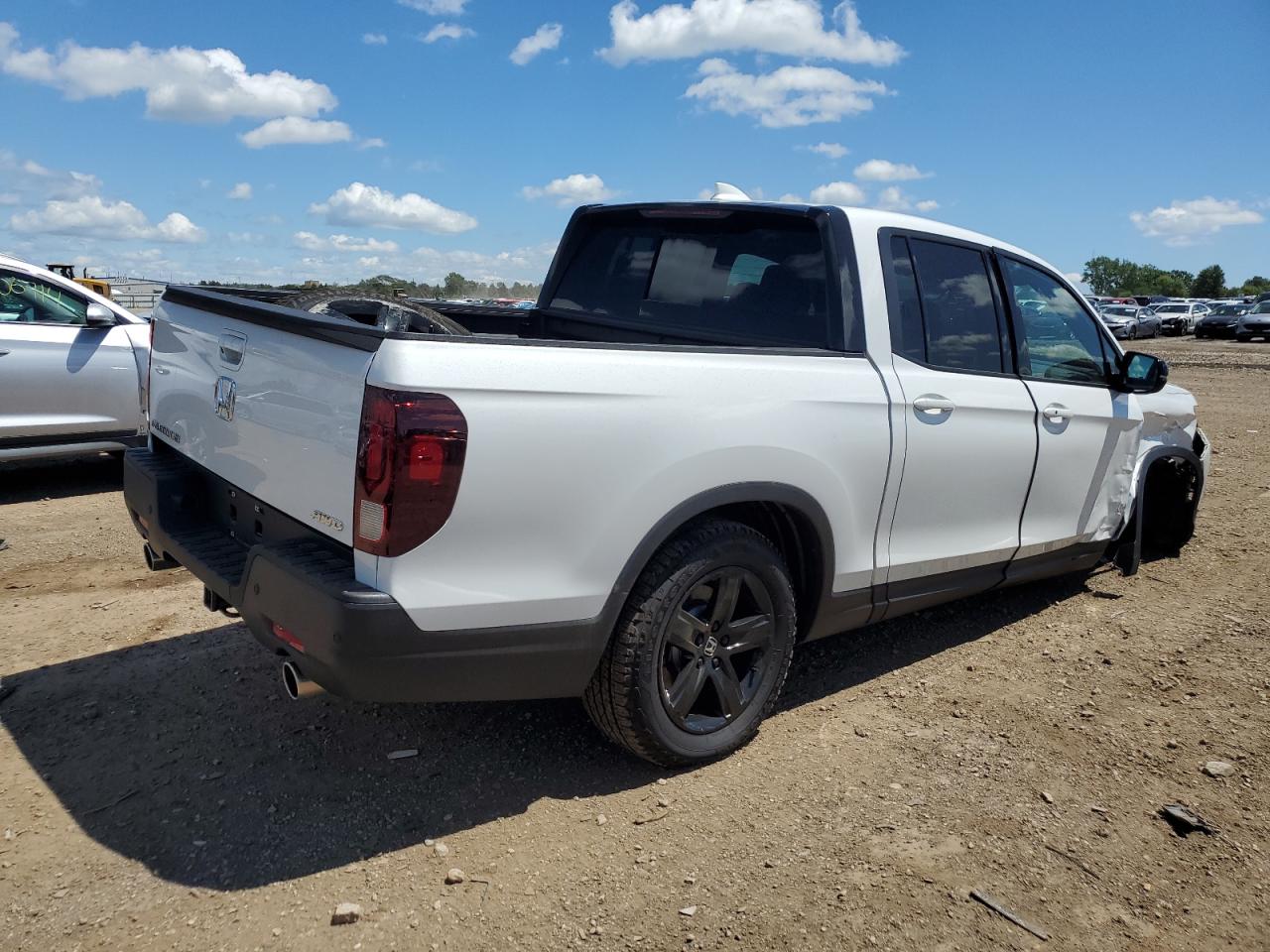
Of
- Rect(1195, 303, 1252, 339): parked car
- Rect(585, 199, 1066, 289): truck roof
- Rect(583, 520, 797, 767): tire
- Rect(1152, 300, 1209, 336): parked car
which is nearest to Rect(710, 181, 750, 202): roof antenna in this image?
Rect(585, 199, 1066, 289): truck roof

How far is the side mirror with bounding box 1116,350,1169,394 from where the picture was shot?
482 cm

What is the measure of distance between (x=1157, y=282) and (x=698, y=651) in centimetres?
12366

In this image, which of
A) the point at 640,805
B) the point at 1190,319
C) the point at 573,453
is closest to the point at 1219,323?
the point at 1190,319

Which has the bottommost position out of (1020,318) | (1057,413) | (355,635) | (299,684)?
(299,684)

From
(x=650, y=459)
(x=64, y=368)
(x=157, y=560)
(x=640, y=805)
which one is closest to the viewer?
(x=650, y=459)

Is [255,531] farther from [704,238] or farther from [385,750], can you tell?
[704,238]

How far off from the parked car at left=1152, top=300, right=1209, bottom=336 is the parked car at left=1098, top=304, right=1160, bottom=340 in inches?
27.2

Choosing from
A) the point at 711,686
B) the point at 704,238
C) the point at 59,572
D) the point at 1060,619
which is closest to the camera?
A: the point at 711,686

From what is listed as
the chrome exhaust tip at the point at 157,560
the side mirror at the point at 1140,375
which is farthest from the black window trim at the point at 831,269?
the chrome exhaust tip at the point at 157,560

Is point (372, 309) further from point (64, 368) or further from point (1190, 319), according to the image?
point (1190, 319)

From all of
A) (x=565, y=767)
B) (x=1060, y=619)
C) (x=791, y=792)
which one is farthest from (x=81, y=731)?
(x=1060, y=619)

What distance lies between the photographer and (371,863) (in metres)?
2.85

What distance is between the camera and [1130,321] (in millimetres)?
39469

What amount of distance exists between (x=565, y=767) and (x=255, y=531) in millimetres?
1311
